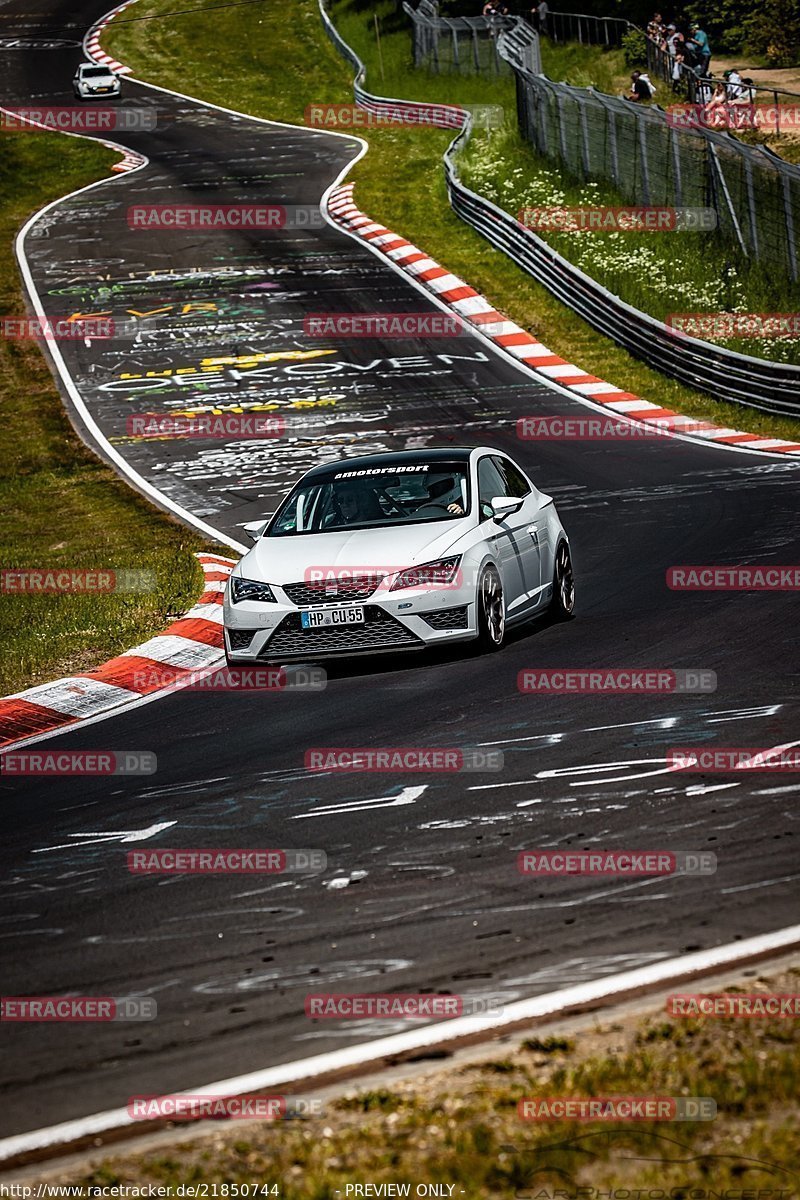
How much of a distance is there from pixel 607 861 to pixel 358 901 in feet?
3.42

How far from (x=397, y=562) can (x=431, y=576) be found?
0.90 ft

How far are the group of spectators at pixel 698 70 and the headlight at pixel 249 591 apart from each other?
68.5 ft

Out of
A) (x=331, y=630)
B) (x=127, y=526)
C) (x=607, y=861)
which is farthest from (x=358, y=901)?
(x=127, y=526)

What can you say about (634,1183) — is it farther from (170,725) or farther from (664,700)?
(170,725)

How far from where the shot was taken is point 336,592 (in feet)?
37.1
